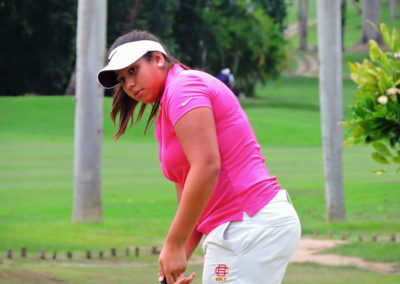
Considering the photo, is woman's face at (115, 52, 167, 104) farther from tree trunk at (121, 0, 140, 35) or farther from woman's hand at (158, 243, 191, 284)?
tree trunk at (121, 0, 140, 35)

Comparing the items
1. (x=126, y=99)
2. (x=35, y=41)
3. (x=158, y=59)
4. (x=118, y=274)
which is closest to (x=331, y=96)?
(x=118, y=274)

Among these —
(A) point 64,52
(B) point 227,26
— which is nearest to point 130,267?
(A) point 64,52

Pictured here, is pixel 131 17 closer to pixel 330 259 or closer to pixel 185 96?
pixel 330 259

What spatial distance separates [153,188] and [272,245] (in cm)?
1660

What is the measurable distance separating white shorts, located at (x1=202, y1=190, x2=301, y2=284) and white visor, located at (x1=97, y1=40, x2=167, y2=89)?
0.77 m

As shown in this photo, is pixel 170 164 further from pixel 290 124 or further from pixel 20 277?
pixel 290 124

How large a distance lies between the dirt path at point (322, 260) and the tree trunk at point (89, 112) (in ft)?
11.4

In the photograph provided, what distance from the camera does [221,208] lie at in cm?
360

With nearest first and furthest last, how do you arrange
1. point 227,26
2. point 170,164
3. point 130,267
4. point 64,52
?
point 170,164 < point 130,267 < point 64,52 < point 227,26

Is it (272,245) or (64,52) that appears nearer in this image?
(272,245)

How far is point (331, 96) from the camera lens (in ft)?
50.7

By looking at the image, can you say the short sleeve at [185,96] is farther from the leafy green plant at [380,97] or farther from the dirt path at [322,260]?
the dirt path at [322,260]

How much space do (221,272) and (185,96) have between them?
28.5 inches

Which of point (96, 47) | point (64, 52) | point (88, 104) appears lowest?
point (64, 52)
